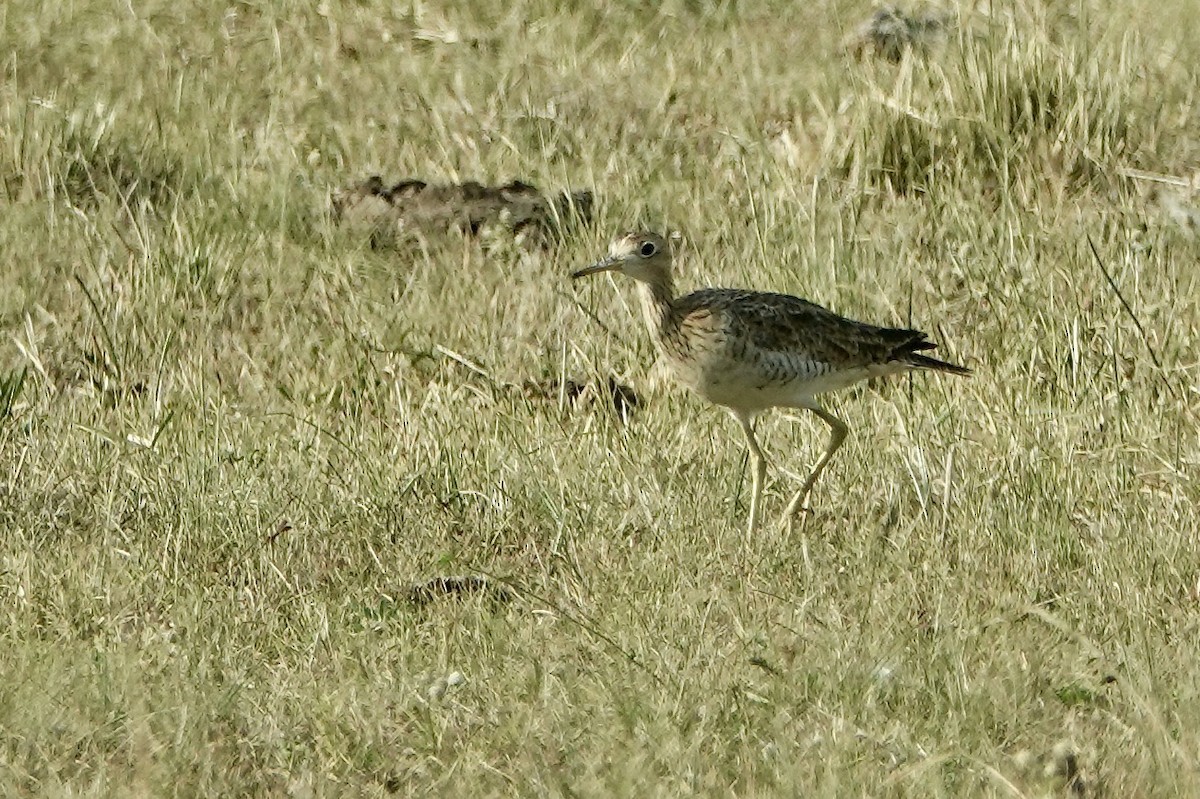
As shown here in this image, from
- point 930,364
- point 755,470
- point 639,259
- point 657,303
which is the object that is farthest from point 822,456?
point 639,259

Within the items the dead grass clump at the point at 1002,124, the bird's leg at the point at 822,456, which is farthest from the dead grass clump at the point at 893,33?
the bird's leg at the point at 822,456

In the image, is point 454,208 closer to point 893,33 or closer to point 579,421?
point 579,421

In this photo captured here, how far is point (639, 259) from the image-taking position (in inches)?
262

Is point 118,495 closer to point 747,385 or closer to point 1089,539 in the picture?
point 747,385

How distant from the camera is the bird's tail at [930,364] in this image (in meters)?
6.39

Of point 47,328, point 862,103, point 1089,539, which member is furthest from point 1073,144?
point 47,328

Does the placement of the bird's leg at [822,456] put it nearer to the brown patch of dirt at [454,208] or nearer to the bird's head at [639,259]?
the bird's head at [639,259]

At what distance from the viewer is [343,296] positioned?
307 inches

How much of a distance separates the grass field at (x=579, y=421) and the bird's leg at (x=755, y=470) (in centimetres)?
7

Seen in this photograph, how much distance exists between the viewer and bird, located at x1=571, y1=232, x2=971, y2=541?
6.25 m

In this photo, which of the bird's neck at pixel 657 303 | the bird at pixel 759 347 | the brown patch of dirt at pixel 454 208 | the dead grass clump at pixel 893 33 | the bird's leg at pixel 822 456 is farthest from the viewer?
the dead grass clump at pixel 893 33

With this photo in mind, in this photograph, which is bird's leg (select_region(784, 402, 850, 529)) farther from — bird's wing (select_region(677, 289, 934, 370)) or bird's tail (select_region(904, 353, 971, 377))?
bird's tail (select_region(904, 353, 971, 377))

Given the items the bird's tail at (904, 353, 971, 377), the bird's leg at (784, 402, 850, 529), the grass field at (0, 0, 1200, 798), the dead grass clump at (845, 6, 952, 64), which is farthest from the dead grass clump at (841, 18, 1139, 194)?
the bird's leg at (784, 402, 850, 529)

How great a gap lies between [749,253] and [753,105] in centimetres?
178
